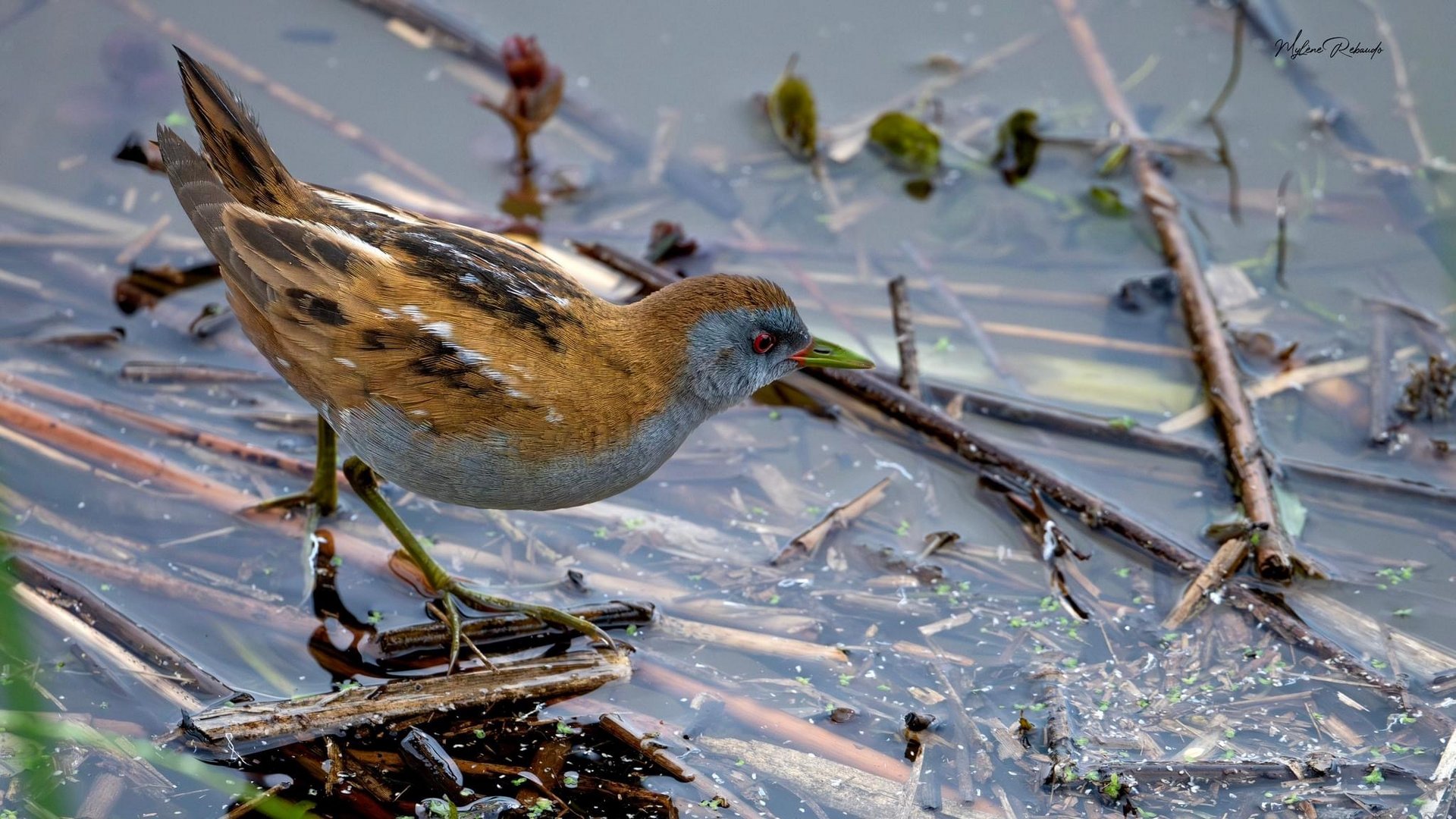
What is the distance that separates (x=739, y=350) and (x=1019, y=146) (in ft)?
8.36

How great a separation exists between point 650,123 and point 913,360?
1956 millimetres

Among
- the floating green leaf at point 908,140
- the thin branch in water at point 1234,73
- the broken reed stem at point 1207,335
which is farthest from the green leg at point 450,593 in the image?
the thin branch in water at point 1234,73

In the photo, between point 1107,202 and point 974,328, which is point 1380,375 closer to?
point 1107,202

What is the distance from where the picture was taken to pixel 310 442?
15.2ft

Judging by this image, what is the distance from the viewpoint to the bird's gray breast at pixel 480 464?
343 centimetres

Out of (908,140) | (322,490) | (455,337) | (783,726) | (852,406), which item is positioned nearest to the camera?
(455,337)

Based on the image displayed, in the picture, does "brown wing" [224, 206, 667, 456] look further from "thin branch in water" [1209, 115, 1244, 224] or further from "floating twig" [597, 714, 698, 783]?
"thin branch in water" [1209, 115, 1244, 224]

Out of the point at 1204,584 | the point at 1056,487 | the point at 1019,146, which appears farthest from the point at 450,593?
the point at 1019,146

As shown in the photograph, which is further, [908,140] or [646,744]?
[908,140]

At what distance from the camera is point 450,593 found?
13.0 feet

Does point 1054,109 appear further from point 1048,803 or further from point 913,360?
point 1048,803

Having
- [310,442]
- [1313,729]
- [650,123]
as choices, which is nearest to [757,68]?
[650,123]

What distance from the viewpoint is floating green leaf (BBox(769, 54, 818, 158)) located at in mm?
5754

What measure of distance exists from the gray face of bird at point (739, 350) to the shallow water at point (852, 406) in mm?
678
